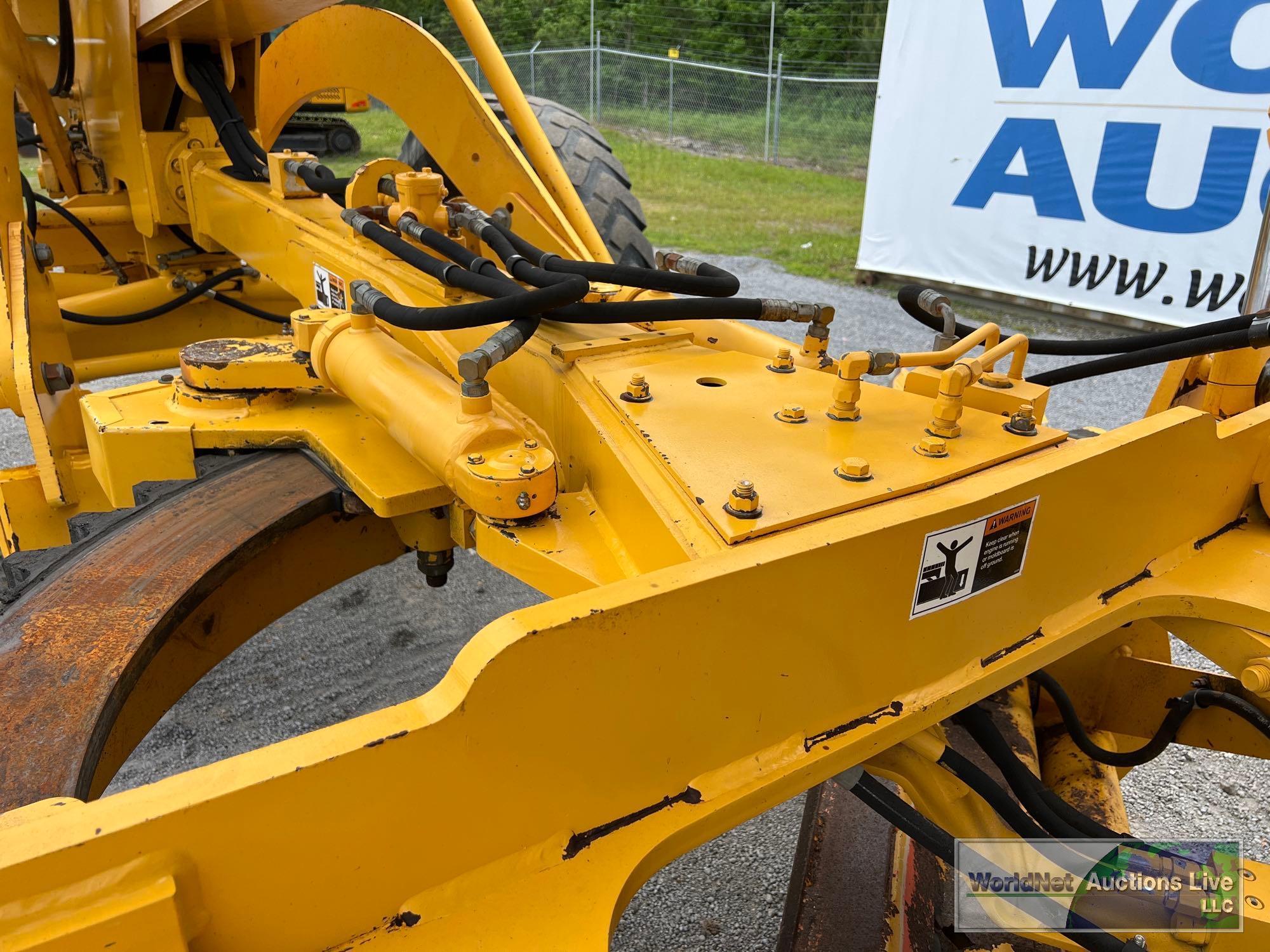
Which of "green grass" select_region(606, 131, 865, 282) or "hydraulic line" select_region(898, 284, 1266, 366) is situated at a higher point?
"hydraulic line" select_region(898, 284, 1266, 366)

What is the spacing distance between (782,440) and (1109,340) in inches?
27.8

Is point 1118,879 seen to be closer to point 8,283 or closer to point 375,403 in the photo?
point 375,403

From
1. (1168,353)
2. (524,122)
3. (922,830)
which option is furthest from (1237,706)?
(524,122)

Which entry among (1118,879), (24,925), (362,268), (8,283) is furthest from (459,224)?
(1118,879)

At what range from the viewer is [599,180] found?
3824 mm

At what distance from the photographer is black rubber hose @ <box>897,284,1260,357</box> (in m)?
1.66

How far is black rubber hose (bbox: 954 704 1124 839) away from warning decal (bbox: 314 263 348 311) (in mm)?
1576

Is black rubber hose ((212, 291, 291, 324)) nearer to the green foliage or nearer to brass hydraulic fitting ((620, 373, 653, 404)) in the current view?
brass hydraulic fitting ((620, 373, 653, 404))

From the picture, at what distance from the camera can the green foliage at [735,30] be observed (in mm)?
18234

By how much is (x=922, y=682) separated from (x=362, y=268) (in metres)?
1.51

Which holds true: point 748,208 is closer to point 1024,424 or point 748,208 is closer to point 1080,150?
point 1080,150

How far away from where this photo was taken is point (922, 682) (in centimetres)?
126

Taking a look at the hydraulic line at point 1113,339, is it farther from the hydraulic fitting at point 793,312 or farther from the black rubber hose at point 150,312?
the black rubber hose at point 150,312

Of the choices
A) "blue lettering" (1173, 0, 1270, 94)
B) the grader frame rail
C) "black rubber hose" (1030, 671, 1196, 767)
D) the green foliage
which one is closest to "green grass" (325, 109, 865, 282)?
"blue lettering" (1173, 0, 1270, 94)
